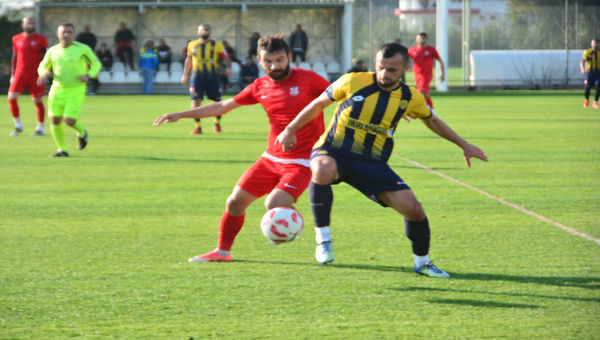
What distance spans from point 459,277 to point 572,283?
0.72 m

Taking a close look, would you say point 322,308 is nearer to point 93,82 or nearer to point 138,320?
point 138,320

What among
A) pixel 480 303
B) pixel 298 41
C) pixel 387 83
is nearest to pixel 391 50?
pixel 387 83

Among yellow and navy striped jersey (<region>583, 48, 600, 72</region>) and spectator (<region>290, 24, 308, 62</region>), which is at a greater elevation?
spectator (<region>290, 24, 308, 62</region>)

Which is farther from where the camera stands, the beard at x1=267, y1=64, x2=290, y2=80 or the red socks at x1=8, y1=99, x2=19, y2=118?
the red socks at x1=8, y1=99, x2=19, y2=118

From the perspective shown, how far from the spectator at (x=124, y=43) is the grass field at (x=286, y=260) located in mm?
23952

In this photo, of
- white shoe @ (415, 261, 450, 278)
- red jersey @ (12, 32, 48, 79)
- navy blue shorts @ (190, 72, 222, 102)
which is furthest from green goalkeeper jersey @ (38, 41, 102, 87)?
white shoe @ (415, 261, 450, 278)

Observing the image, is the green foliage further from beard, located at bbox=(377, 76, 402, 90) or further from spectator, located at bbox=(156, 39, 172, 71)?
beard, located at bbox=(377, 76, 402, 90)

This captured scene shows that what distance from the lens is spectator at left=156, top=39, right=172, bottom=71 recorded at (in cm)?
3578

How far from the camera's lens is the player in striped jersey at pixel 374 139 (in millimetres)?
5293

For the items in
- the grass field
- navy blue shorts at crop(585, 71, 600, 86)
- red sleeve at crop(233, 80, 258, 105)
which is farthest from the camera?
A: navy blue shorts at crop(585, 71, 600, 86)

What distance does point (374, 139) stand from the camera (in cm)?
544

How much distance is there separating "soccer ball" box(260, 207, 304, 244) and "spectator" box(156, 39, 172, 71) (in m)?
31.5

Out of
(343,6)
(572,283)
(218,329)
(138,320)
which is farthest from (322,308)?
(343,6)

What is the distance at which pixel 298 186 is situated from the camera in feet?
18.5
